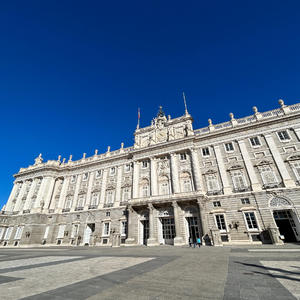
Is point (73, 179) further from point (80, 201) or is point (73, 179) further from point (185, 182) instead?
point (185, 182)

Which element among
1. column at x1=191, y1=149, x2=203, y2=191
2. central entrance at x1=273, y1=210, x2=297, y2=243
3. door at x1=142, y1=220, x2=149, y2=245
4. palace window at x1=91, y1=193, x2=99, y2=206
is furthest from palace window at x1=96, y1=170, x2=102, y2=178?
central entrance at x1=273, y1=210, x2=297, y2=243

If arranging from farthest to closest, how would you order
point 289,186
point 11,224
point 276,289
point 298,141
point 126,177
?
1. point 11,224
2. point 126,177
3. point 298,141
4. point 289,186
5. point 276,289

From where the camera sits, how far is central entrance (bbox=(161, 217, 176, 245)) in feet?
84.7

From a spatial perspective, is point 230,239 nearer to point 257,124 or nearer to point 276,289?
point 257,124

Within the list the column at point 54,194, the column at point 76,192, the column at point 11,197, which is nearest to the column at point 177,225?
the column at point 76,192

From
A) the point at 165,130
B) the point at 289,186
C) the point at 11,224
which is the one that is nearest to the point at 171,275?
the point at 289,186

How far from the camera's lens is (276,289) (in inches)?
199

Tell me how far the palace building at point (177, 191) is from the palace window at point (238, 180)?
13 centimetres

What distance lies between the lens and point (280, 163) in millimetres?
23453

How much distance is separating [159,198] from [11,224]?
36374 millimetres

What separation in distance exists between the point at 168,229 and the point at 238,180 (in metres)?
13.1

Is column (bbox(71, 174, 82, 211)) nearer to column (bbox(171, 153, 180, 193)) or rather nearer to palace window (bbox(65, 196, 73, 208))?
palace window (bbox(65, 196, 73, 208))

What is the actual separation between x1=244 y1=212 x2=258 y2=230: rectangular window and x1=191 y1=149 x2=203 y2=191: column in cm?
691

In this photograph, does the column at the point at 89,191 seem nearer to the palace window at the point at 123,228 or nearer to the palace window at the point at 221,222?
the palace window at the point at 123,228
